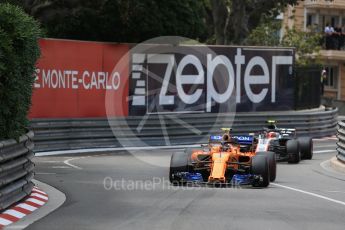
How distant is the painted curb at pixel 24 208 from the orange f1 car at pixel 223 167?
8.98 feet

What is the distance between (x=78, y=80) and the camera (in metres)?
23.4

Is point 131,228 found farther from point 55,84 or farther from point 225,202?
point 55,84

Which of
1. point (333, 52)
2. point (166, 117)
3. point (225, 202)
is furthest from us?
point (333, 52)

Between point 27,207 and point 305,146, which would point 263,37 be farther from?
point 27,207

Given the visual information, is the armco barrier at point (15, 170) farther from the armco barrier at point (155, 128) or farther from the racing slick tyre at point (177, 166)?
the armco barrier at point (155, 128)

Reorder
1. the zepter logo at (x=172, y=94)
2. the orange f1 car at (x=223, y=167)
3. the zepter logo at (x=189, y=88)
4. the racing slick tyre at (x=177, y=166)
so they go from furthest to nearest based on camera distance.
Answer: the zepter logo at (x=189, y=88) → the zepter logo at (x=172, y=94) → the racing slick tyre at (x=177, y=166) → the orange f1 car at (x=223, y=167)

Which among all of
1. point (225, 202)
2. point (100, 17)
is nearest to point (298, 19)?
point (100, 17)

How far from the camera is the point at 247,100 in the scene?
1097 inches

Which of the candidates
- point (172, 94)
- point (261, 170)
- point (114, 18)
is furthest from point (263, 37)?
point (261, 170)

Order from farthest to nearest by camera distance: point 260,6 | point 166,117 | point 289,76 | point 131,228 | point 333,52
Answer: point 333,52
point 260,6
point 289,76
point 166,117
point 131,228

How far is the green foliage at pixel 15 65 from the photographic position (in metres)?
10.4

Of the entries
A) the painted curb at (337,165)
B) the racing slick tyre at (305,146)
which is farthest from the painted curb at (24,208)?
the racing slick tyre at (305,146)

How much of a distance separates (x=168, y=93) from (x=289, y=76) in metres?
6.13

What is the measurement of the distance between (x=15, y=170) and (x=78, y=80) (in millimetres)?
12493
